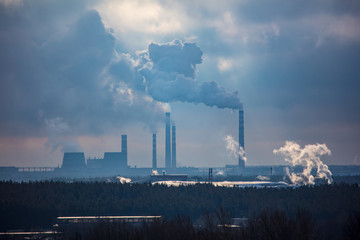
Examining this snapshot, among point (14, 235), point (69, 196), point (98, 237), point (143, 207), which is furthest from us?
point (69, 196)

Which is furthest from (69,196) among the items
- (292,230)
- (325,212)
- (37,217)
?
(292,230)

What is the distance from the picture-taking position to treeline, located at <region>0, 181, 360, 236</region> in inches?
4936

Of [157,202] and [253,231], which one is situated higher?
[157,202]

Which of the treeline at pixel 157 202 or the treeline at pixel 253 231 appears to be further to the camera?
the treeline at pixel 157 202

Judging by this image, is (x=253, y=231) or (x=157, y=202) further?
(x=157, y=202)

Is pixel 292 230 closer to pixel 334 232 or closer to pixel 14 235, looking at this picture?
pixel 334 232

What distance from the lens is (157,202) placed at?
461 feet

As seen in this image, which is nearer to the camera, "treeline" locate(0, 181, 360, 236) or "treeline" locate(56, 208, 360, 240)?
"treeline" locate(56, 208, 360, 240)

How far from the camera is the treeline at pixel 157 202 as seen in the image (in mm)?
125375

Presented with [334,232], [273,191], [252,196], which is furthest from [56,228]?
[273,191]

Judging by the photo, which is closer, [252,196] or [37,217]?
[37,217]

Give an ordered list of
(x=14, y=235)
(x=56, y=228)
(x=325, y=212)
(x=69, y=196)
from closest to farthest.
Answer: (x=14, y=235)
(x=56, y=228)
(x=325, y=212)
(x=69, y=196)

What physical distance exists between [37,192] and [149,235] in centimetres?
7216

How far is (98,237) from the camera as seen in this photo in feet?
269
